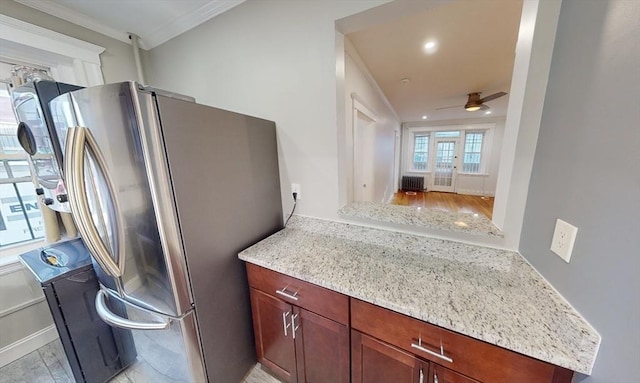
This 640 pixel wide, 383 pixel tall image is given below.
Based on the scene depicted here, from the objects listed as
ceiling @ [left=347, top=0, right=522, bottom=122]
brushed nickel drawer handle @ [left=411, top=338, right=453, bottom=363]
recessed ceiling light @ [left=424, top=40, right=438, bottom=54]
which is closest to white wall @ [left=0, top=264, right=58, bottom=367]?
brushed nickel drawer handle @ [left=411, top=338, right=453, bottom=363]

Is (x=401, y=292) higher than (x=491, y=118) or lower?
lower

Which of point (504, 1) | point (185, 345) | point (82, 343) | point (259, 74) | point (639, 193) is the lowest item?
point (82, 343)

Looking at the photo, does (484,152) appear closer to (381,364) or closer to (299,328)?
(381,364)

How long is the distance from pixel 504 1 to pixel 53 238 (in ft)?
12.5

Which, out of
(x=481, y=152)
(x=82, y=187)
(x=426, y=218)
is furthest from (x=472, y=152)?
(x=82, y=187)

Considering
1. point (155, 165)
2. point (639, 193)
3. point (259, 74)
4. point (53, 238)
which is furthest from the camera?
point (53, 238)

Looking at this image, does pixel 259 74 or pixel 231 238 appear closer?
pixel 231 238

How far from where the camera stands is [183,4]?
1502 mm

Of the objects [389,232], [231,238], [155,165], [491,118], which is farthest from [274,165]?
[491,118]

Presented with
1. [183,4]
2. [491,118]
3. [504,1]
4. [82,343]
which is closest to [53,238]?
[82,343]

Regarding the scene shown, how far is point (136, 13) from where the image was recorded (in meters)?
1.59

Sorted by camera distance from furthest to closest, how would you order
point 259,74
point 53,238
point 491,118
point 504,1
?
point 491,118 < point 53,238 < point 259,74 < point 504,1

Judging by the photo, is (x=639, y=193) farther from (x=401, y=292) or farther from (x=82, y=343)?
(x=82, y=343)

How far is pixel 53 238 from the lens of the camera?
166 centimetres
